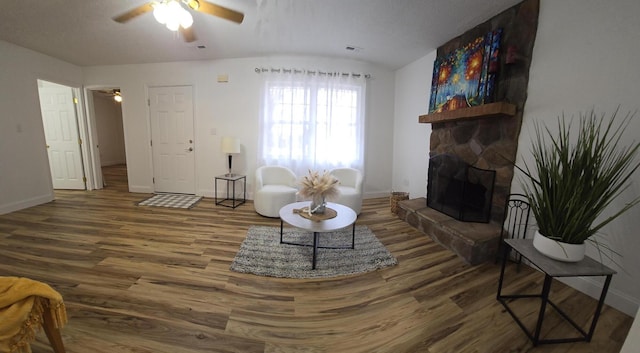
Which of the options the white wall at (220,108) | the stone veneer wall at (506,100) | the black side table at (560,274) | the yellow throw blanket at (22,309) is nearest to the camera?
the yellow throw blanket at (22,309)

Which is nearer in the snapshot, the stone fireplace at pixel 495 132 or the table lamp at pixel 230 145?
the stone fireplace at pixel 495 132

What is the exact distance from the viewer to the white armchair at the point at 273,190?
318 centimetres

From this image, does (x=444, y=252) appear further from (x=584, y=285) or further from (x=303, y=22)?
(x=303, y=22)

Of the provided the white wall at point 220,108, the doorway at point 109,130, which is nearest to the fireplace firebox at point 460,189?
the white wall at point 220,108

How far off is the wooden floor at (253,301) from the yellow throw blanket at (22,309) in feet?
1.06

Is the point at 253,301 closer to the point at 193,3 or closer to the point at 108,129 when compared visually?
the point at 193,3

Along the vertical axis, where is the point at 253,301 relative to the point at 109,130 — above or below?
below

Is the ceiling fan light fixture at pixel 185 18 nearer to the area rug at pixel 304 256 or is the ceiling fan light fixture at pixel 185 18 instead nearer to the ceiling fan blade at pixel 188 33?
the ceiling fan blade at pixel 188 33

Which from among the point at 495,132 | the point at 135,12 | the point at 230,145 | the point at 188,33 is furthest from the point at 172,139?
the point at 495,132

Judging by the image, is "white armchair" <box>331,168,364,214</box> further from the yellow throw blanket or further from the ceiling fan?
the yellow throw blanket

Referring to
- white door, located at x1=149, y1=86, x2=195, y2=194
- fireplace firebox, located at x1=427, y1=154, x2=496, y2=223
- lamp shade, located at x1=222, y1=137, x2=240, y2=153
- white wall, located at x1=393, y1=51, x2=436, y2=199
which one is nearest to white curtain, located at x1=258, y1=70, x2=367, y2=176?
lamp shade, located at x1=222, y1=137, x2=240, y2=153

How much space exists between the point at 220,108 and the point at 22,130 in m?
2.89

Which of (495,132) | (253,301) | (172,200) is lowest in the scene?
(253,301)

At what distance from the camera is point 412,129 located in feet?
12.6
